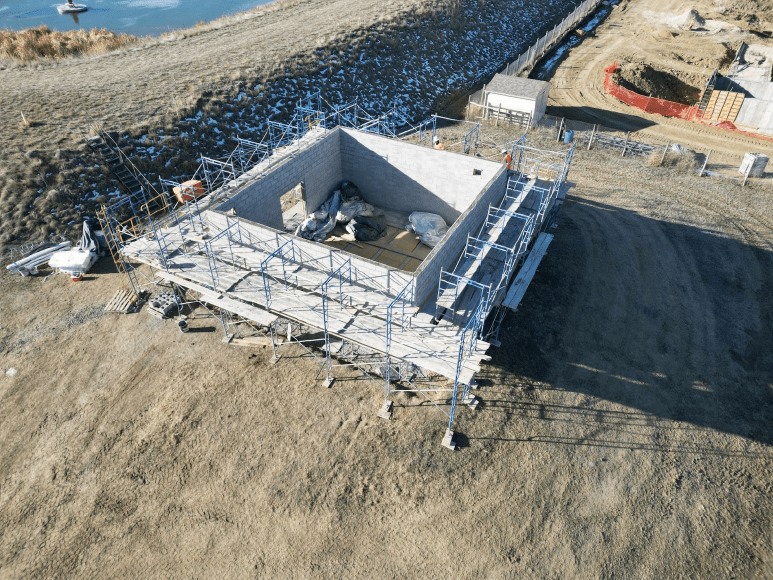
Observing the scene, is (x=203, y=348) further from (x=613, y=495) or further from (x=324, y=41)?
(x=324, y=41)

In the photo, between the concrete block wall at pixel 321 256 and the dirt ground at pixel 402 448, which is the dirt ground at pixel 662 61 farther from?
the concrete block wall at pixel 321 256

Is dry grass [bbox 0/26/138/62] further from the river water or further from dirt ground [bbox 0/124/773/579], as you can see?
dirt ground [bbox 0/124/773/579]

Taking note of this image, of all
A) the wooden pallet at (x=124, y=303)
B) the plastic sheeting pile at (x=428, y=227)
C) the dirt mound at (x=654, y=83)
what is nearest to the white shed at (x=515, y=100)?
the dirt mound at (x=654, y=83)

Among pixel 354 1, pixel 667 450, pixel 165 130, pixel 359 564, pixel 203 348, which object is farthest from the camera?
pixel 354 1

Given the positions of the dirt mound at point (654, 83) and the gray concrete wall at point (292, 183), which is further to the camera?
the dirt mound at point (654, 83)

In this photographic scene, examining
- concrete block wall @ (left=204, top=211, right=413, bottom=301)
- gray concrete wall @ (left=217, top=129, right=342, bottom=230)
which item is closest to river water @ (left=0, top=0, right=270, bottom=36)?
gray concrete wall @ (left=217, top=129, right=342, bottom=230)

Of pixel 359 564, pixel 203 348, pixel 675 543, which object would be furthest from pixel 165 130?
pixel 675 543
